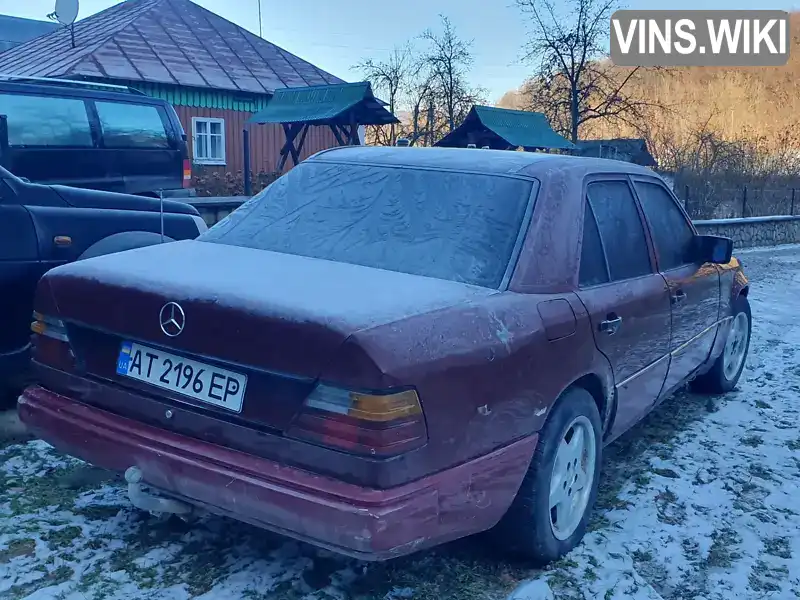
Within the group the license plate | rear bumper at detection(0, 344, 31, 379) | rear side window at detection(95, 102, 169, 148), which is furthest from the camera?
rear side window at detection(95, 102, 169, 148)

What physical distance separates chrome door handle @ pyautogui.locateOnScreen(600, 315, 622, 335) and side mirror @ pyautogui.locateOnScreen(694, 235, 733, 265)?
1464mm

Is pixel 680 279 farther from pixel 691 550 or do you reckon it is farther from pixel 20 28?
pixel 20 28

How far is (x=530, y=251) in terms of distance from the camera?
293 cm

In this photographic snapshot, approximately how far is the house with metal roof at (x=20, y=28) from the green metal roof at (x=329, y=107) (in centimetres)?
2903

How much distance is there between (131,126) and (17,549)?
7189 millimetres

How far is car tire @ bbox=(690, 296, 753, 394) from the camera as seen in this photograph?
17.7ft

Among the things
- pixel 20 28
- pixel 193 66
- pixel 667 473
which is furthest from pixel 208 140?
pixel 20 28

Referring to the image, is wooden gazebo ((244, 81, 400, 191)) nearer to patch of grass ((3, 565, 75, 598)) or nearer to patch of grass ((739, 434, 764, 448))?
patch of grass ((739, 434, 764, 448))

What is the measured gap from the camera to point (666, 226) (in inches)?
169

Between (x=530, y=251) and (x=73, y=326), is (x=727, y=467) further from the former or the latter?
(x=73, y=326)

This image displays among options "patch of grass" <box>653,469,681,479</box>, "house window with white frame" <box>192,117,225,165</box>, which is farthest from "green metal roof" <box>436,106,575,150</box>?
"patch of grass" <box>653,469,681,479</box>

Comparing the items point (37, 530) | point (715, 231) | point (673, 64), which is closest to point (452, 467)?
point (37, 530)

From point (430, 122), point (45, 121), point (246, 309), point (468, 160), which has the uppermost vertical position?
point (430, 122)

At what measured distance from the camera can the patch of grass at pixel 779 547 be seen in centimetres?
326
